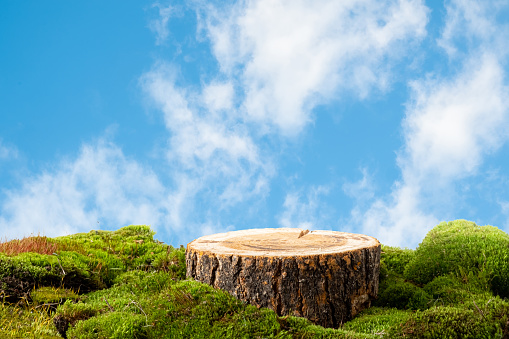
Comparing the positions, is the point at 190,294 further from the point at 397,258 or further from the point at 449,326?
the point at 397,258

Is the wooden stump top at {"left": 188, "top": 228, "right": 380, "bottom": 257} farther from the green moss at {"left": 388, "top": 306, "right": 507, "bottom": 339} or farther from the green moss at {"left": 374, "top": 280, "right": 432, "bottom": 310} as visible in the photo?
the green moss at {"left": 388, "top": 306, "right": 507, "bottom": 339}

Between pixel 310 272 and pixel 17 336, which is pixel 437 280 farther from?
pixel 17 336

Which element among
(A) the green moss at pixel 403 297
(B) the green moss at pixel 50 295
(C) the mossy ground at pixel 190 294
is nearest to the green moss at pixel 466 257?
(C) the mossy ground at pixel 190 294

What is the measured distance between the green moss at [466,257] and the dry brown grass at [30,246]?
22.3ft

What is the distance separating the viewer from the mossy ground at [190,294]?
185 inches

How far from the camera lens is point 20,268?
22.7 ft

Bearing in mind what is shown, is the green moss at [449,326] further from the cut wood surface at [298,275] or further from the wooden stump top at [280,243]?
the wooden stump top at [280,243]

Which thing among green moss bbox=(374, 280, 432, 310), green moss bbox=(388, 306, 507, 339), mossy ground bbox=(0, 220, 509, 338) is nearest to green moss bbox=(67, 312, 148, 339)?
mossy ground bbox=(0, 220, 509, 338)

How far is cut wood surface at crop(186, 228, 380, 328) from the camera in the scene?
217 inches

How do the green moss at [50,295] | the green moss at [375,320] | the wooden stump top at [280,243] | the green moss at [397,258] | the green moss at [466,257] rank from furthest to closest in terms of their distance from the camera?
the green moss at [397,258]
the green moss at [466,257]
the green moss at [50,295]
the wooden stump top at [280,243]
the green moss at [375,320]

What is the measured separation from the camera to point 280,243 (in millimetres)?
6539

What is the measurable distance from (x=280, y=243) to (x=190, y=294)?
183cm

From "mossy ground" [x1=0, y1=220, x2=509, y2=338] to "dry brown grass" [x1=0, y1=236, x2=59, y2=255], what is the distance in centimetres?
3

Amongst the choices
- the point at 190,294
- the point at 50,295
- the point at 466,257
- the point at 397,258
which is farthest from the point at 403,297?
the point at 50,295
